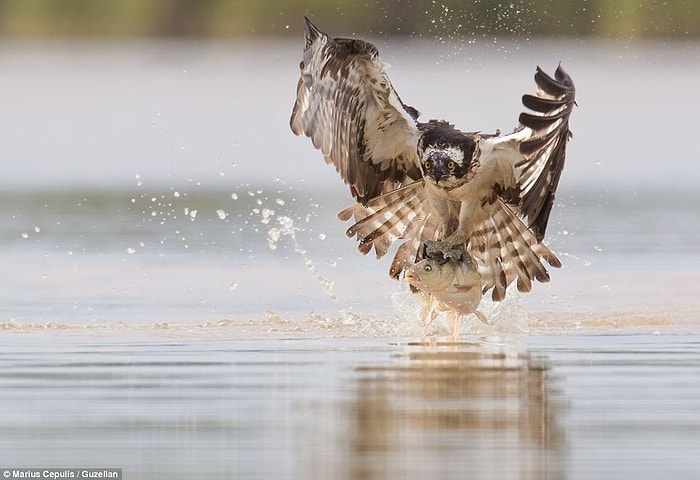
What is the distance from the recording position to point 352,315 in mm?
12000

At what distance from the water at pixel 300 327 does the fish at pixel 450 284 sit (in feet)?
0.57

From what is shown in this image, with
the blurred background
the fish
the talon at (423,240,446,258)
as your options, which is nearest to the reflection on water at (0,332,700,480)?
the fish

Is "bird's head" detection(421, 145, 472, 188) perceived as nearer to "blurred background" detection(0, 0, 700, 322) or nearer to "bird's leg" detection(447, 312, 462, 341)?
"bird's leg" detection(447, 312, 462, 341)

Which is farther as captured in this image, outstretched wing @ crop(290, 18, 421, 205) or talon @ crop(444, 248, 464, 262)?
outstretched wing @ crop(290, 18, 421, 205)

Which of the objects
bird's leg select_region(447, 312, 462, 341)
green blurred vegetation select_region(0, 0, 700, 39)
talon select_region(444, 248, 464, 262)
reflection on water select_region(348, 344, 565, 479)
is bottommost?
reflection on water select_region(348, 344, 565, 479)

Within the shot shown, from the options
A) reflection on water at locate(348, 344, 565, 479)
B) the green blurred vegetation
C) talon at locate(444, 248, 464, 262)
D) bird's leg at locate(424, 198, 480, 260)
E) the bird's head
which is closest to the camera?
reflection on water at locate(348, 344, 565, 479)

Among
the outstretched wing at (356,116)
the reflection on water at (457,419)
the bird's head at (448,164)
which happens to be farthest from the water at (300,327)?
the bird's head at (448,164)

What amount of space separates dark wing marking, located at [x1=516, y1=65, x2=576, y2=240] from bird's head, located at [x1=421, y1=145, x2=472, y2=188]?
1.05 ft

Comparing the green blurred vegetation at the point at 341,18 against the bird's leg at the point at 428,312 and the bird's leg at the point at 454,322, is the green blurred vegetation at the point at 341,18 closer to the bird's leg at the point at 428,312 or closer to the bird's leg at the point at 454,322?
the bird's leg at the point at 428,312

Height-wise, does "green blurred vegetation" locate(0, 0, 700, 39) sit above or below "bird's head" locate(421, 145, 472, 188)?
above

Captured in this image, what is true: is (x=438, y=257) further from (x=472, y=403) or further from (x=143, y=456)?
(x=143, y=456)

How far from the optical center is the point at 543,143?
11.3 metres

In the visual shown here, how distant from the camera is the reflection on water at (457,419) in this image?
699cm

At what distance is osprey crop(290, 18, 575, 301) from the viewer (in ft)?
37.3
